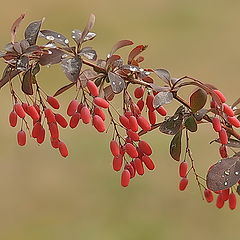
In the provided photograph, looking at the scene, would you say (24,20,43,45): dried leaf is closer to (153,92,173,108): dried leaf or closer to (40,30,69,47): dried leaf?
(40,30,69,47): dried leaf

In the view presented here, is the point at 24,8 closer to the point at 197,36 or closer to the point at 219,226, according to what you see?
the point at 197,36

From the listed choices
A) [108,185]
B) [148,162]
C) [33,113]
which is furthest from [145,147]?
[108,185]

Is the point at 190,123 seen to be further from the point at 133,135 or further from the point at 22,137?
the point at 22,137

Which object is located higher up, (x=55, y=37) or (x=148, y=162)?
(x=55, y=37)

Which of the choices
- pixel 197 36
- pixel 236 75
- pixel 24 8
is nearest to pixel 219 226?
pixel 236 75

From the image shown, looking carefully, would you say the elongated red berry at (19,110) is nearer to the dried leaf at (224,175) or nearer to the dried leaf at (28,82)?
the dried leaf at (28,82)

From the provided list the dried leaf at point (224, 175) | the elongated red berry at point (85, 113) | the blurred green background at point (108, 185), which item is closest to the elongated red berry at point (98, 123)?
the elongated red berry at point (85, 113)

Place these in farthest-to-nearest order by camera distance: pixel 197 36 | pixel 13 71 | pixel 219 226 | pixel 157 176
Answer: pixel 197 36, pixel 157 176, pixel 219 226, pixel 13 71
